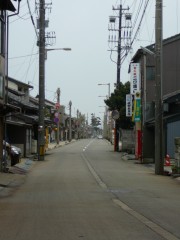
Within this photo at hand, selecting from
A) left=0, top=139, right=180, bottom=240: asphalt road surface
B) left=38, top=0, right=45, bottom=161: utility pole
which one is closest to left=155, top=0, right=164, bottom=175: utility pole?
left=0, top=139, right=180, bottom=240: asphalt road surface

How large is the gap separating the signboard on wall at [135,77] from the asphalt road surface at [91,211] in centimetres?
1825

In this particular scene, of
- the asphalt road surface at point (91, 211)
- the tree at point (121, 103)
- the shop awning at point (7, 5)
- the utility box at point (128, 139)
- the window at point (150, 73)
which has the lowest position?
the asphalt road surface at point (91, 211)

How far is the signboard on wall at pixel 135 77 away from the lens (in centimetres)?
3881

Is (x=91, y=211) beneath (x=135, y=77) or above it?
beneath

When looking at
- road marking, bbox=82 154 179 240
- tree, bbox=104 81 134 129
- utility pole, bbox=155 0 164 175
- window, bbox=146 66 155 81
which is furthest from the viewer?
tree, bbox=104 81 134 129

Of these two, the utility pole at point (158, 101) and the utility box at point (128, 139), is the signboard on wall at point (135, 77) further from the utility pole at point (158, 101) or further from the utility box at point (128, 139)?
the utility box at point (128, 139)

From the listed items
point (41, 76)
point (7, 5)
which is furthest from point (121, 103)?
point (7, 5)

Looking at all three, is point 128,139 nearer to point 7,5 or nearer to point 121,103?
point 121,103

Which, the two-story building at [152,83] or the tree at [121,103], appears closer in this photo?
the two-story building at [152,83]

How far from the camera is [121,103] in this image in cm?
5178

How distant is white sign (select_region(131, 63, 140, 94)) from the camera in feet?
127

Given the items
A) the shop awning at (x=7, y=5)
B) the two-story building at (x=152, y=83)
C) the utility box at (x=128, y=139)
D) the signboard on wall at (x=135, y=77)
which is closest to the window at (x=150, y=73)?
the two-story building at (x=152, y=83)

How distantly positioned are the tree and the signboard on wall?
11.5m

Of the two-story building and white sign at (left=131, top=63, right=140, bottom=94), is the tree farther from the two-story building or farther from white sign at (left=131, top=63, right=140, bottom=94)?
white sign at (left=131, top=63, right=140, bottom=94)
